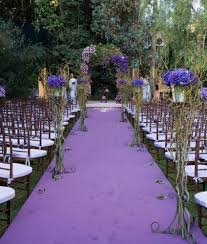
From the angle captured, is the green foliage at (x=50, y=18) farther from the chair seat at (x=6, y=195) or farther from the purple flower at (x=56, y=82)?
the chair seat at (x=6, y=195)

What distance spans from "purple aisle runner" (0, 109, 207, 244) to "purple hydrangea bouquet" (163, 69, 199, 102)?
130 centimetres

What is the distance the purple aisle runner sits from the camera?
4617 mm

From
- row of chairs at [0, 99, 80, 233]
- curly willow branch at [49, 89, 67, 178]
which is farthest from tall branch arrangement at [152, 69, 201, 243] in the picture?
curly willow branch at [49, 89, 67, 178]

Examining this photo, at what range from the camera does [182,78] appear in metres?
4.75

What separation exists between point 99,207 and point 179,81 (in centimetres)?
174

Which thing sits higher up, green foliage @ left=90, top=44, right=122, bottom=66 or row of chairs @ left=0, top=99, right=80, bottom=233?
green foliage @ left=90, top=44, right=122, bottom=66

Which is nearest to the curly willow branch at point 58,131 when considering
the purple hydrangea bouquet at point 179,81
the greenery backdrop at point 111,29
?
the purple hydrangea bouquet at point 179,81

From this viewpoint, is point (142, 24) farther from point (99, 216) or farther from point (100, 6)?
point (99, 216)

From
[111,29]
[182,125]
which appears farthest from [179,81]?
[111,29]

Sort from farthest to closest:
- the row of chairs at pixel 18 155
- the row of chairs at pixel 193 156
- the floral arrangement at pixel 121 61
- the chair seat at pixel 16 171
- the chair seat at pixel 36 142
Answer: the floral arrangement at pixel 121 61 < the chair seat at pixel 36 142 < the chair seat at pixel 16 171 < the row of chairs at pixel 18 155 < the row of chairs at pixel 193 156

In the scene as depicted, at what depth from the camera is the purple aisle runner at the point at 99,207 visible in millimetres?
4617

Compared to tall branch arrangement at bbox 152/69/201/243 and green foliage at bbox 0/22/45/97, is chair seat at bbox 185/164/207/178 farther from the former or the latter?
green foliage at bbox 0/22/45/97

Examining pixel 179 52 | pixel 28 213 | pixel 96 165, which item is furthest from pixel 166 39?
pixel 28 213

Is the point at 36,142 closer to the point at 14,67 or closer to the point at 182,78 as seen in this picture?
the point at 182,78
